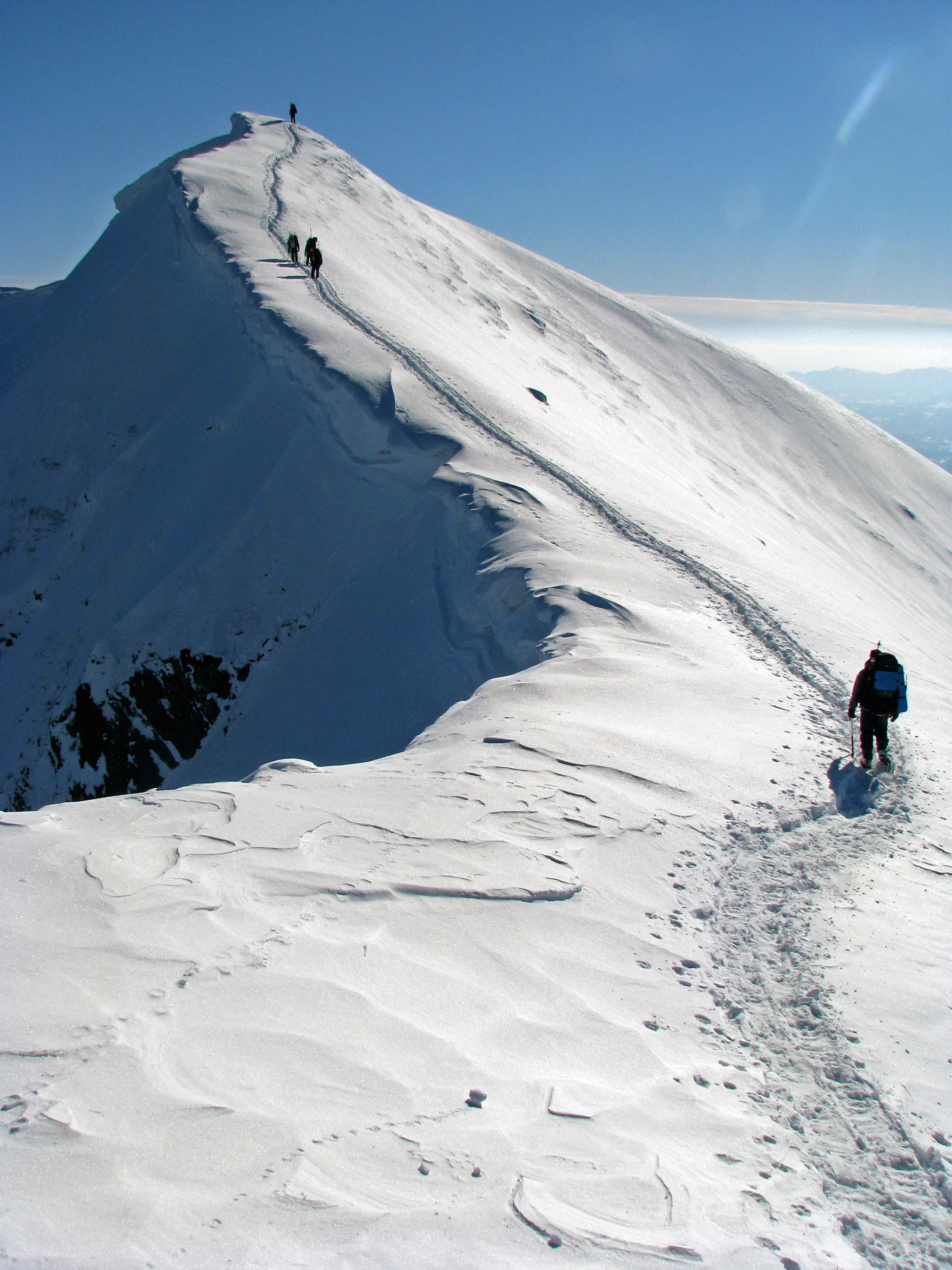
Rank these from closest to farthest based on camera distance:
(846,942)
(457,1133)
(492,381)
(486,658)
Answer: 1. (457,1133)
2. (846,942)
3. (486,658)
4. (492,381)

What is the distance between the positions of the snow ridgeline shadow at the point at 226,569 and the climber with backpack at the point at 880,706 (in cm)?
398

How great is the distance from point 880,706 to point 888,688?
20cm

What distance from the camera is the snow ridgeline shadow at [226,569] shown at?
482 inches

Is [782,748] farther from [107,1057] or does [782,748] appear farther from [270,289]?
[270,289]

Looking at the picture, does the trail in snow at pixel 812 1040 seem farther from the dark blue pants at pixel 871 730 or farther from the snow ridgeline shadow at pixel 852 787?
the dark blue pants at pixel 871 730

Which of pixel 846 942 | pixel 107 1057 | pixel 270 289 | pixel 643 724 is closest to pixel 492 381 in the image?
pixel 270 289

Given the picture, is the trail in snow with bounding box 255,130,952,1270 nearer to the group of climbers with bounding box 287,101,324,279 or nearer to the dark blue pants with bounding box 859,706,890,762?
the dark blue pants with bounding box 859,706,890,762

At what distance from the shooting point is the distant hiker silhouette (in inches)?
878

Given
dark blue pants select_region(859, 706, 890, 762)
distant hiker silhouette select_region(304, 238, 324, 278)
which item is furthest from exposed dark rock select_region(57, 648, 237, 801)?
distant hiker silhouette select_region(304, 238, 324, 278)

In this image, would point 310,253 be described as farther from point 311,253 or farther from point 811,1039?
point 811,1039

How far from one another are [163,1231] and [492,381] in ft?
65.3

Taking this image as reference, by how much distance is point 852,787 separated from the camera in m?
7.17

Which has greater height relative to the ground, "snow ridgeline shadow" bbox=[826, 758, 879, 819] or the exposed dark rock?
"snow ridgeline shadow" bbox=[826, 758, 879, 819]

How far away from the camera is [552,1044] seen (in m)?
3.82
